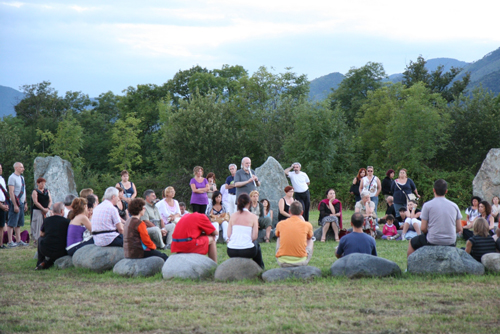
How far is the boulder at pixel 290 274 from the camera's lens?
21.9 ft

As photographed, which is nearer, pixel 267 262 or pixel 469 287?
pixel 469 287

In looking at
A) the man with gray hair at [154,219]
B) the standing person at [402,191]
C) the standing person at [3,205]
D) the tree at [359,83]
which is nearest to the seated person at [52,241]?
the man with gray hair at [154,219]

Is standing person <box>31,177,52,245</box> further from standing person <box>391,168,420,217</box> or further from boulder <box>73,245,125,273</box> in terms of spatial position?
standing person <box>391,168,420,217</box>

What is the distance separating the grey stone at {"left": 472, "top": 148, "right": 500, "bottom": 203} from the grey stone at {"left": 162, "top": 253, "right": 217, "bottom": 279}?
12.8 meters

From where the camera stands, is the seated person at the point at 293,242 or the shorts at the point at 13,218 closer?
the seated person at the point at 293,242

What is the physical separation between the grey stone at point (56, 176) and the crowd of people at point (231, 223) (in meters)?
4.48

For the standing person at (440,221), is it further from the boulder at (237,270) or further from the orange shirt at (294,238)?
the boulder at (237,270)

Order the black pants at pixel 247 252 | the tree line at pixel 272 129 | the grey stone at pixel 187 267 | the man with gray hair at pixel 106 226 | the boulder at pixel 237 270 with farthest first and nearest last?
the tree line at pixel 272 129 < the man with gray hair at pixel 106 226 < the black pants at pixel 247 252 < the grey stone at pixel 187 267 < the boulder at pixel 237 270

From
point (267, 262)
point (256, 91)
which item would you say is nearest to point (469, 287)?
point (267, 262)

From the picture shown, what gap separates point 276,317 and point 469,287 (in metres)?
2.62

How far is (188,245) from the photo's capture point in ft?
24.6

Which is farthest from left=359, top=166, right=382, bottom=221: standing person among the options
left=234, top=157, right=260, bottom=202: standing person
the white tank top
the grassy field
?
the white tank top

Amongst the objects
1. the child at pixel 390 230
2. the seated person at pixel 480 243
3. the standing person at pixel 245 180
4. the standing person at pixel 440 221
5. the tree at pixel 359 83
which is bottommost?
the child at pixel 390 230

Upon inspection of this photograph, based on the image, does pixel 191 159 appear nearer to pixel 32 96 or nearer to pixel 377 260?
pixel 32 96
